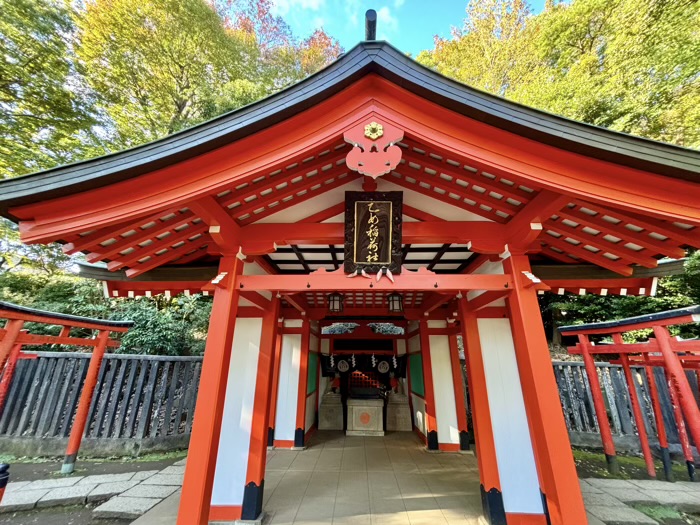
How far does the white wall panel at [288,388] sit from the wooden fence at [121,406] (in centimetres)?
208

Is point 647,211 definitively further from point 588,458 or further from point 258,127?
point 588,458

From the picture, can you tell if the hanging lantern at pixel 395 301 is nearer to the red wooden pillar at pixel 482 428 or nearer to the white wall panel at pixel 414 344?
the red wooden pillar at pixel 482 428

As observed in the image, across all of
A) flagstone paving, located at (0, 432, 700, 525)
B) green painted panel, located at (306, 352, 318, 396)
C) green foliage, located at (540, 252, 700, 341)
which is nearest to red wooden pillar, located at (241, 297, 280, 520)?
flagstone paving, located at (0, 432, 700, 525)

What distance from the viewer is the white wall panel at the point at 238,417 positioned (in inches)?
139

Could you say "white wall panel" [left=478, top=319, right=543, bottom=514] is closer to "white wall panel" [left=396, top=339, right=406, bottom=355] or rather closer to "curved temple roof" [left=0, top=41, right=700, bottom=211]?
"curved temple roof" [left=0, top=41, right=700, bottom=211]

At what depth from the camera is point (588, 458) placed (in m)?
6.25

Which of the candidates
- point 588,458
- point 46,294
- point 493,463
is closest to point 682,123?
point 588,458

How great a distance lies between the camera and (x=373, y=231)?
2996mm

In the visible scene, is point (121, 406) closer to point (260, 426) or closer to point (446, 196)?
point (260, 426)

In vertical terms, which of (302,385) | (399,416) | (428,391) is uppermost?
(302,385)

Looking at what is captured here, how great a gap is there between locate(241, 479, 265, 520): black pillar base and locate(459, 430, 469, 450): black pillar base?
4.89 meters

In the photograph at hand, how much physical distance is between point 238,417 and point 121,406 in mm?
4535

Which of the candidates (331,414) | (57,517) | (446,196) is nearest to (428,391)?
(331,414)

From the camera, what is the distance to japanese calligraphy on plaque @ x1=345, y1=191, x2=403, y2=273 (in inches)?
115
